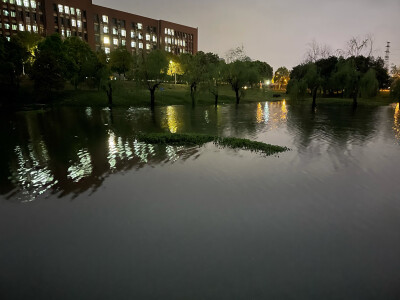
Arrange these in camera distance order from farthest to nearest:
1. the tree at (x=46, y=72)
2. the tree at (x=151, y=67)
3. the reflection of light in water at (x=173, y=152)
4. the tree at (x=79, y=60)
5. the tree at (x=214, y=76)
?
1. the tree at (x=214, y=76)
2. the tree at (x=79, y=60)
3. the tree at (x=46, y=72)
4. the tree at (x=151, y=67)
5. the reflection of light in water at (x=173, y=152)

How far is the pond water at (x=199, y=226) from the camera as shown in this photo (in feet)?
20.4

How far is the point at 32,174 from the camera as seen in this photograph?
1322 centimetres

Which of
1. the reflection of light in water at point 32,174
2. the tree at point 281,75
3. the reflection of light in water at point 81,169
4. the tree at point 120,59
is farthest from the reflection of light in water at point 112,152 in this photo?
the tree at point 281,75

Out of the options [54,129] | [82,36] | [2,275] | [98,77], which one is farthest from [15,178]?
[82,36]

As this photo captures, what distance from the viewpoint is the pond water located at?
20.4 feet

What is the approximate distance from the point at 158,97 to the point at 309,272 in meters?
54.2

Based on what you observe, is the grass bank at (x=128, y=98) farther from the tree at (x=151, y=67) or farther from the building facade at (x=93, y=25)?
the building facade at (x=93, y=25)

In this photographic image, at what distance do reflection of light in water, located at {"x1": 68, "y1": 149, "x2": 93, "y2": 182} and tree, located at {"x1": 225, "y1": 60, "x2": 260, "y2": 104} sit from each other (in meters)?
41.7

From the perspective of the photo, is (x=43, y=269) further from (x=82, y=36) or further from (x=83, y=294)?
(x=82, y=36)

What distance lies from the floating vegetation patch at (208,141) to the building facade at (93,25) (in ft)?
305

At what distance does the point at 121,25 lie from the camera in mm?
116188

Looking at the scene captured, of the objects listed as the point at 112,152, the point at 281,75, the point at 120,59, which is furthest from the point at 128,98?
the point at 281,75

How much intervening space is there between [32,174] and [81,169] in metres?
2.20

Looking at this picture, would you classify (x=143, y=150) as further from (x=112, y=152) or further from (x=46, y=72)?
(x=46, y=72)
